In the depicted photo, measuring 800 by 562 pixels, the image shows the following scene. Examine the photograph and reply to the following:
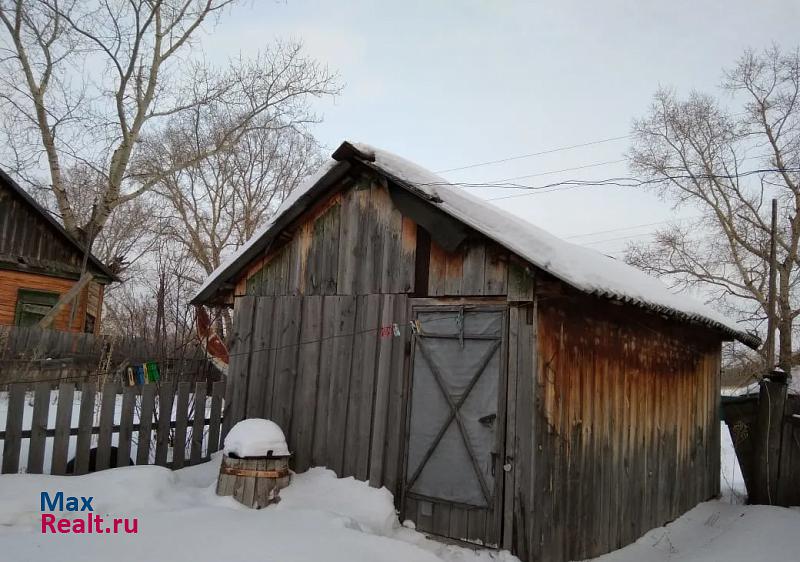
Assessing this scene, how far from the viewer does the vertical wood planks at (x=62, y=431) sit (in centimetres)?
603

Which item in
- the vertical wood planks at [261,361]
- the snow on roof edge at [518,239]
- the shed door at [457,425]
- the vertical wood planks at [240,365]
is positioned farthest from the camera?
the vertical wood planks at [240,365]

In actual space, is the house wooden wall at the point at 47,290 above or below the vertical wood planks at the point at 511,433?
above

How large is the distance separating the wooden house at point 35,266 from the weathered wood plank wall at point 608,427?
48.5 feet

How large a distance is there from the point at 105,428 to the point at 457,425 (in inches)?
159

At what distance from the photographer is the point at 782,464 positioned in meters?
8.71

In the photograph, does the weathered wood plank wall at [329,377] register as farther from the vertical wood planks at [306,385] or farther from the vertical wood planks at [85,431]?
the vertical wood planks at [85,431]

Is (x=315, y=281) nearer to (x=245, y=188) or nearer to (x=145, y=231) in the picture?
(x=245, y=188)

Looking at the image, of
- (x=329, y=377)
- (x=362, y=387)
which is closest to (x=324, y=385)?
(x=329, y=377)

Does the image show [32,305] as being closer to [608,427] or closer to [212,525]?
[212,525]

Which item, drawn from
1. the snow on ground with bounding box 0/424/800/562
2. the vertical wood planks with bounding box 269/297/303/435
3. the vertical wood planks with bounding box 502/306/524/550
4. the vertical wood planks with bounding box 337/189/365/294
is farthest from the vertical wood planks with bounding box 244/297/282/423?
the vertical wood planks with bounding box 502/306/524/550

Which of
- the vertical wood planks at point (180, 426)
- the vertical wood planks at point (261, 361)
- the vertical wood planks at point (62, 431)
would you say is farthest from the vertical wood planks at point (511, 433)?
the vertical wood planks at point (62, 431)

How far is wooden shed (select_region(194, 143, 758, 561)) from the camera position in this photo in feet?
17.7

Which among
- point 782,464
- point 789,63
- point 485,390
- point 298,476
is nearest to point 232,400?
point 298,476

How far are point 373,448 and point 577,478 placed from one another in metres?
2.17
